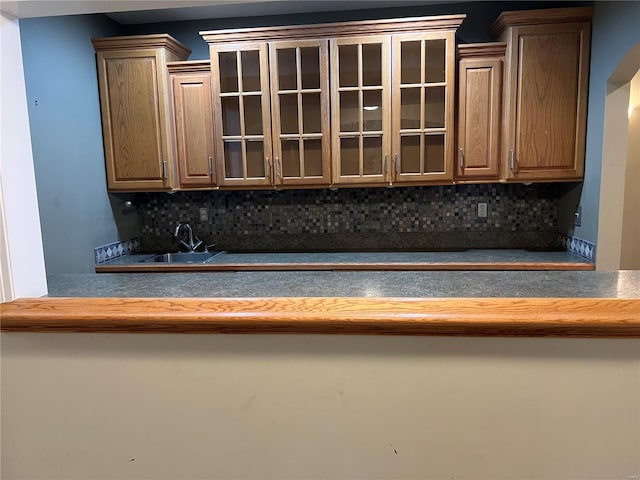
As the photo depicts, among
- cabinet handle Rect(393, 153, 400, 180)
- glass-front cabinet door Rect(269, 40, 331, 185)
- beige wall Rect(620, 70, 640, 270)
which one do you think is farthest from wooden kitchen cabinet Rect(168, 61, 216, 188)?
beige wall Rect(620, 70, 640, 270)

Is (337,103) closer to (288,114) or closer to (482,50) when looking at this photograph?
(288,114)

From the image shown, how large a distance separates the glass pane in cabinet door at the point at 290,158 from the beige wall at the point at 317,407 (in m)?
1.93

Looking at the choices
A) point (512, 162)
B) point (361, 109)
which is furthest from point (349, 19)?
point (512, 162)

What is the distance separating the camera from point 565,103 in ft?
8.09

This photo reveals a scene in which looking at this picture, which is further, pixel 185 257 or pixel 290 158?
pixel 185 257

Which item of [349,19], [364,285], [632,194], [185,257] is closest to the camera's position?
[364,285]

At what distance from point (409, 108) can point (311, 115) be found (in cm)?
63

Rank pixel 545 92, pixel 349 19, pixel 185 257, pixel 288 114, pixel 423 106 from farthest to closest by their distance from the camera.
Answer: pixel 185 257 → pixel 349 19 → pixel 288 114 → pixel 423 106 → pixel 545 92

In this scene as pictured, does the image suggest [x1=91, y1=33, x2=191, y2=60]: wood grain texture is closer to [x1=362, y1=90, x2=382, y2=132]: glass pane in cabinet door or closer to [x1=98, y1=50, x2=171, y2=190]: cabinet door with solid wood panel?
[x1=98, y1=50, x2=171, y2=190]: cabinet door with solid wood panel

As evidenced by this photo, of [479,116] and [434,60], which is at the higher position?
[434,60]

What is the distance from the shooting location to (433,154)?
2.63 meters

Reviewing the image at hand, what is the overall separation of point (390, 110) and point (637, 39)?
124 cm

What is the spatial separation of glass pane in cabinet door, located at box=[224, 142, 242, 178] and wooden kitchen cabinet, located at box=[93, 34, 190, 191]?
36 centimetres

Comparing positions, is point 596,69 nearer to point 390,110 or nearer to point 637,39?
point 637,39
